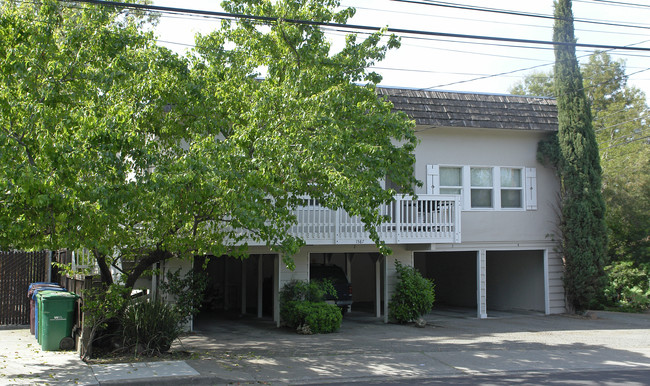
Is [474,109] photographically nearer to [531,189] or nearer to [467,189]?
[467,189]

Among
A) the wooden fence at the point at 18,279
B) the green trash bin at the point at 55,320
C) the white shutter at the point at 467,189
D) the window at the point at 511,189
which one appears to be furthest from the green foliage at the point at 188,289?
the window at the point at 511,189

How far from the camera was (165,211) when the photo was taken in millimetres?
9984

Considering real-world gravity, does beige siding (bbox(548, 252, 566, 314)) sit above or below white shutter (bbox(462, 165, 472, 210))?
below

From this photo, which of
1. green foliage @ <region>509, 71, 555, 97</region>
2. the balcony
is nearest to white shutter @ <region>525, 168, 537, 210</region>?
the balcony

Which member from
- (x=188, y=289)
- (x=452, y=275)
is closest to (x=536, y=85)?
(x=452, y=275)

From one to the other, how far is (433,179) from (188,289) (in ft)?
27.5

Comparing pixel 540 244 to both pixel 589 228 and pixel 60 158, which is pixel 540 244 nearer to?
Answer: pixel 589 228

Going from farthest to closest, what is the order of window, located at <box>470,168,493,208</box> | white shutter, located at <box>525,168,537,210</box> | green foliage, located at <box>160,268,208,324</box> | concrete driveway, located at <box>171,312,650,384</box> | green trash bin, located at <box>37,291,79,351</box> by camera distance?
white shutter, located at <box>525,168,537,210</box>, window, located at <box>470,168,493,208</box>, green foliage, located at <box>160,268,208,324</box>, green trash bin, located at <box>37,291,79,351</box>, concrete driveway, located at <box>171,312,650,384</box>

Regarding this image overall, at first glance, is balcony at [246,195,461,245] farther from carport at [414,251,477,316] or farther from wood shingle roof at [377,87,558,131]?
carport at [414,251,477,316]

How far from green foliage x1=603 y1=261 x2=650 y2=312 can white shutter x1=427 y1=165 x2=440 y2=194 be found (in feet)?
23.5

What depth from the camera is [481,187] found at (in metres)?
19.3

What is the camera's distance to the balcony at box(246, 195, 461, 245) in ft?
52.7

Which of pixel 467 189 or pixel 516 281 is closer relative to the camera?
pixel 467 189

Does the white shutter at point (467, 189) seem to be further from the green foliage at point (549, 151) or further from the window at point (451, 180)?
the green foliage at point (549, 151)
